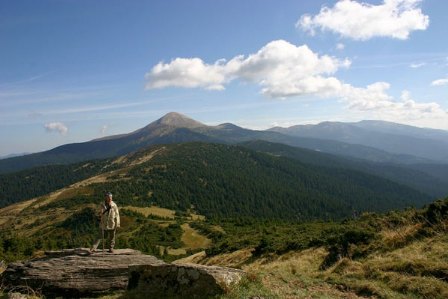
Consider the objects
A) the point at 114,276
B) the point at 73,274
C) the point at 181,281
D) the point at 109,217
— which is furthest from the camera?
the point at 109,217

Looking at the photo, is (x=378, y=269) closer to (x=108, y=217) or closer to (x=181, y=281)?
(x=181, y=281)

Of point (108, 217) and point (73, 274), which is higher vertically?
point (108, 217)

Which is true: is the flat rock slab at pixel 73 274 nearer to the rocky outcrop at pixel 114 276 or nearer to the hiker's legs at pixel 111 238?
the rocky outcrop at pixel 114 276

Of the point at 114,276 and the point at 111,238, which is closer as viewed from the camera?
the point at 114,276

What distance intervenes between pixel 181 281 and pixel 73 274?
6640mm

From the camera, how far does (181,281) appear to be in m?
13.4

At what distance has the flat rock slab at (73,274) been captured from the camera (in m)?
16.5

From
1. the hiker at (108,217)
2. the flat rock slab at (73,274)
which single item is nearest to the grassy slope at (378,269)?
the flat rock slab at (73,274)

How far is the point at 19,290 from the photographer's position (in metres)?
16.5

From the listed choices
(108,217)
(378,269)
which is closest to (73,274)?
(108,217)

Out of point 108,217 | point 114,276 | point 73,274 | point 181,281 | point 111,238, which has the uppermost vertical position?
point 108,217

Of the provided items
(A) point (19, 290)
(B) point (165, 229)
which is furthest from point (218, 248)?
(B) point (165, 229)

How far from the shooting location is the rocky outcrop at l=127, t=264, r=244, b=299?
12.7 metres

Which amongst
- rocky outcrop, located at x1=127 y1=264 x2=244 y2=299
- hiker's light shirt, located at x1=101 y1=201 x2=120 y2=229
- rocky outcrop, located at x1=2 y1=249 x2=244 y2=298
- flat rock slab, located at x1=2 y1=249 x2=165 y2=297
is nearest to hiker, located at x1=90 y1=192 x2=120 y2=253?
hiker's light shirt, located at x1=101 y1=201 x2=120 y2=229
